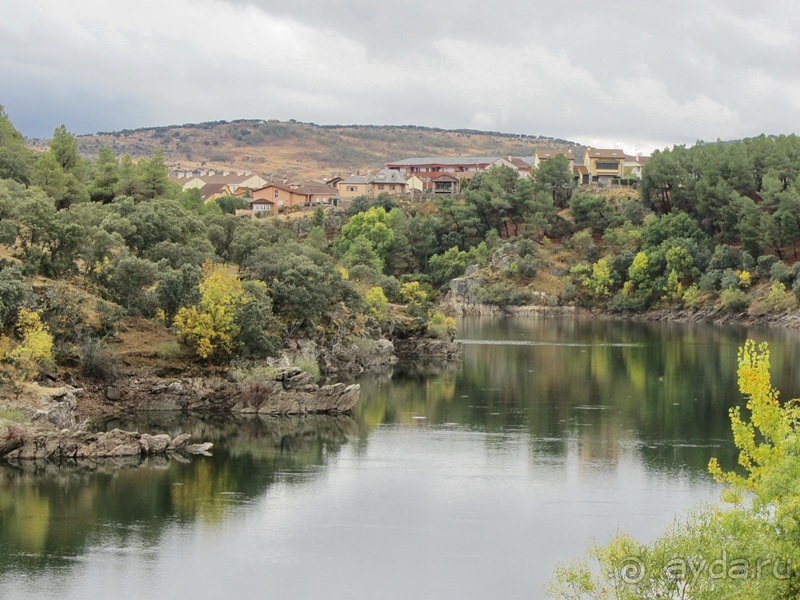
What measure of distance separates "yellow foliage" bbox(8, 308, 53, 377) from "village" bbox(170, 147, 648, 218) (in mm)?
91001

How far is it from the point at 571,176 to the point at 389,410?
89263 mm

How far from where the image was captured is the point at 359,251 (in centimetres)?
11888

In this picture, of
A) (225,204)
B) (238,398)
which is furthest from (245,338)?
(225,204)

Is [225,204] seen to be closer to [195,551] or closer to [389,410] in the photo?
[389,410]

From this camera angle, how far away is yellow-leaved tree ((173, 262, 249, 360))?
61.3 meters

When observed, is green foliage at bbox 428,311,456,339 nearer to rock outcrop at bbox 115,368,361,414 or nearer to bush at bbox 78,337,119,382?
rock outcrop at bbox 115,368,361,414

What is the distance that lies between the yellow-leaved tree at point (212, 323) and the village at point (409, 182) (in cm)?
8444

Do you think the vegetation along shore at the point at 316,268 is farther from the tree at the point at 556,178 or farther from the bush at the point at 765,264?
the tree at the point at 556,178

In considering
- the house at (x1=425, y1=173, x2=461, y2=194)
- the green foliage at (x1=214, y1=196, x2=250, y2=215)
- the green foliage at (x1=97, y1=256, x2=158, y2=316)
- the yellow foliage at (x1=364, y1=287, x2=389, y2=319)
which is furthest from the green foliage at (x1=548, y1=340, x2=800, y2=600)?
the house at (x1=425, y1=173, x2=461, y2=194)

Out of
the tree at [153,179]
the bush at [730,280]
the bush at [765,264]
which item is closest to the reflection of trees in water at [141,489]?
the tree at [153,179]

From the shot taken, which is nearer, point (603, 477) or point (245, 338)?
point (603, 477)

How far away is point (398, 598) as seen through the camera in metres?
32.5

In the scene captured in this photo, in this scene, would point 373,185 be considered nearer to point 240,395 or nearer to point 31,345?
point 240,395

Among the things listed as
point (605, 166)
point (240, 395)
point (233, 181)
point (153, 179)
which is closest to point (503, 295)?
point (605, 166)
